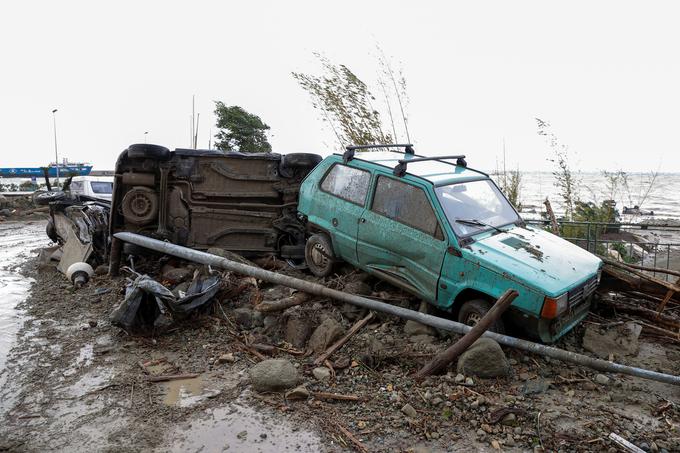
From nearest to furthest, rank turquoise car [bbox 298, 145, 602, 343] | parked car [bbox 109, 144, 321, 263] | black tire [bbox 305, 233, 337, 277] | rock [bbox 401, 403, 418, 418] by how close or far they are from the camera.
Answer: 1. rock [bbox 401, 403, 418, 418]
2. turquoise car [bbox 298, 145, 602, 343]
3. black tire [bbox 305, 233, 337, 277]
4. parked car [bbox 109, 144, 321, 263]

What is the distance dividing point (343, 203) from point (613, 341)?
3401mm

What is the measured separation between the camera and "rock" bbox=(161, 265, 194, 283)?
285 inches

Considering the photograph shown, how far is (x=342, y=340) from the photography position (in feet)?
17.6

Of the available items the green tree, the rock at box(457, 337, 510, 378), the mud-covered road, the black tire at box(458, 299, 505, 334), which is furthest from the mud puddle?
the green tree

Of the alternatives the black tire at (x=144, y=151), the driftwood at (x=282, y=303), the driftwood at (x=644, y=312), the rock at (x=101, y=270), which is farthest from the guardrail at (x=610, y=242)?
the rock at (x=101, y=270)

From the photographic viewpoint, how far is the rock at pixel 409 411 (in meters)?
4.08

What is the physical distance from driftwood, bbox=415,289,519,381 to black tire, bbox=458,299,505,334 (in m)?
0.38

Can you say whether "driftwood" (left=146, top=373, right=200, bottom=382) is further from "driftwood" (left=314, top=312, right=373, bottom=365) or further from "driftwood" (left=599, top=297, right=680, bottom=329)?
"driftwood" (left=599, top=297, right=680, bottom=329)

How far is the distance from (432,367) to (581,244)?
5.99 metres

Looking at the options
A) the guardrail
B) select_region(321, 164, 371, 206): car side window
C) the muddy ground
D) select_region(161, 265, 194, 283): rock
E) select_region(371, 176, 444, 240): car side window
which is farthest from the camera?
the guardrail

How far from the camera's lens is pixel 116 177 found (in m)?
8.10

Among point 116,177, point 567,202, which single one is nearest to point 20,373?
point 116,177

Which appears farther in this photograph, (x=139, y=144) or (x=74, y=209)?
(x=74, y=209)

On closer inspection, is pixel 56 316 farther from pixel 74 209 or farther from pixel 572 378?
pixel 572 378
